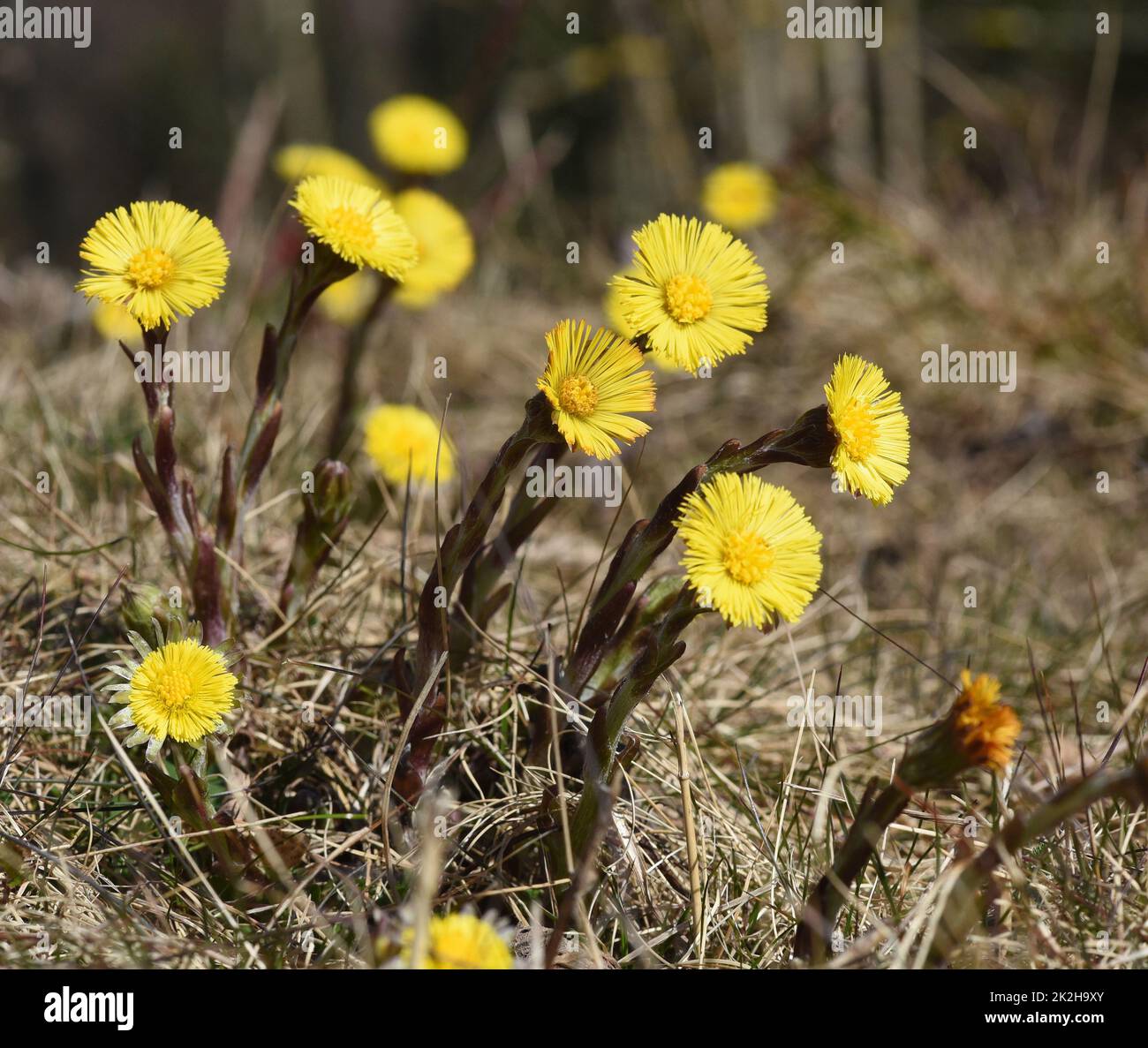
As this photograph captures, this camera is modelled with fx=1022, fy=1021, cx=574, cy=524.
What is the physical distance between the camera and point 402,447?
6.33ft

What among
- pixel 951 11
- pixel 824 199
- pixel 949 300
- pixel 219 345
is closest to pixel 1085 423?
pixel 949 300

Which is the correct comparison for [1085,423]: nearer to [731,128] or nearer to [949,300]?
[949,300]


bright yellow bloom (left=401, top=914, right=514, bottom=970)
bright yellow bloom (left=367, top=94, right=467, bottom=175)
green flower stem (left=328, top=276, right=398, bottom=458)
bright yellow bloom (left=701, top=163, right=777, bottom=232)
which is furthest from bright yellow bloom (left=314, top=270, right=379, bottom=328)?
bright yellow bloom (left=401, top=914, right=514, bottom=970)

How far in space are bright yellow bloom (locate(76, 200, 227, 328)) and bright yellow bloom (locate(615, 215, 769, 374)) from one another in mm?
512

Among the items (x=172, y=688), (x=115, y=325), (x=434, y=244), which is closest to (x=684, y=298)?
(x=172, y=688)

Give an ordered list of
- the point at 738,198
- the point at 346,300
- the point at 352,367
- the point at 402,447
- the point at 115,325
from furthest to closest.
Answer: the point at 738,198 < the point at 346,300 < the point at 115,325 < the point at 352,367 < the point at 402,447

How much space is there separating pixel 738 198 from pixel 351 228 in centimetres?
237

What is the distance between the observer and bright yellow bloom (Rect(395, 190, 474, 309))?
224 centimetres

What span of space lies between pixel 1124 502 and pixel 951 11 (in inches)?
222

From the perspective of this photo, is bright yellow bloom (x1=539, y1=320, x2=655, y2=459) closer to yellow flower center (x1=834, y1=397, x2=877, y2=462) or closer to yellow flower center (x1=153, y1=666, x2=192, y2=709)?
yellow flower center (x1=834, y1=397, x2=877, y2=462)

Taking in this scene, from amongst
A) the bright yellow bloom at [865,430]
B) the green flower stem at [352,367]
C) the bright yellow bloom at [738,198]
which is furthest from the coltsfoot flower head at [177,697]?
the bright yellow bloom at [738,198]

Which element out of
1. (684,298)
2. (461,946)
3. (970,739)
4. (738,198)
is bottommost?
(461,946)

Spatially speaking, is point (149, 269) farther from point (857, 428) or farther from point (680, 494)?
point (857, 428)

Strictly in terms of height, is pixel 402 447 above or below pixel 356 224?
below
